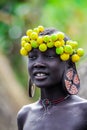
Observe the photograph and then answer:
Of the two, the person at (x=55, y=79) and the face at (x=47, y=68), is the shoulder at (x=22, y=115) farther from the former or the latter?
the face at (x=47, y=68)

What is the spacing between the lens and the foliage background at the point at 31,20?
9.90 meters

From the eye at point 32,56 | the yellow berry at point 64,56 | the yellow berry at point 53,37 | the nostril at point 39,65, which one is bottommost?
the nostril at point 39,65

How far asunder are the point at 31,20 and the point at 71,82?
209 inches

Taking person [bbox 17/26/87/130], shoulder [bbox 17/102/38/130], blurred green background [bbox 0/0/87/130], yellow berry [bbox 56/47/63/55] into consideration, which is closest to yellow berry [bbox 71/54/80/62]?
person [bbox 17/26/87/130]

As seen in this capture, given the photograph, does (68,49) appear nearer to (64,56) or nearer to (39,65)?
(64,56)

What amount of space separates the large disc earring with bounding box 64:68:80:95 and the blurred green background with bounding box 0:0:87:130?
4.60 m

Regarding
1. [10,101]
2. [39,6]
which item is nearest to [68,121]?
[10,101]

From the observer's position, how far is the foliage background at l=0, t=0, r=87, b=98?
9898mm

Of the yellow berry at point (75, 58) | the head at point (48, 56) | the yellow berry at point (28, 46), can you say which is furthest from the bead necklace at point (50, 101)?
the yellow berry at point (28, 46)

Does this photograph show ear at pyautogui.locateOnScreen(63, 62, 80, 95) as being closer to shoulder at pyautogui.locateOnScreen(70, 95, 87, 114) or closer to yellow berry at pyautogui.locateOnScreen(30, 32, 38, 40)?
shoulder at pyautogui.locateOnScreen(70, 95, 87, 114)

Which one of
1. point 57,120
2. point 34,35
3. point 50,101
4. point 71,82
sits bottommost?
point 57,120

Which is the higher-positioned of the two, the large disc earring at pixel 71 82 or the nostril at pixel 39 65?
the nostril at pixel 39 65

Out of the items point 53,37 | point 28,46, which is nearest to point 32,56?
point 28,46

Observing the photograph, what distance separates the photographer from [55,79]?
4.94 metres
